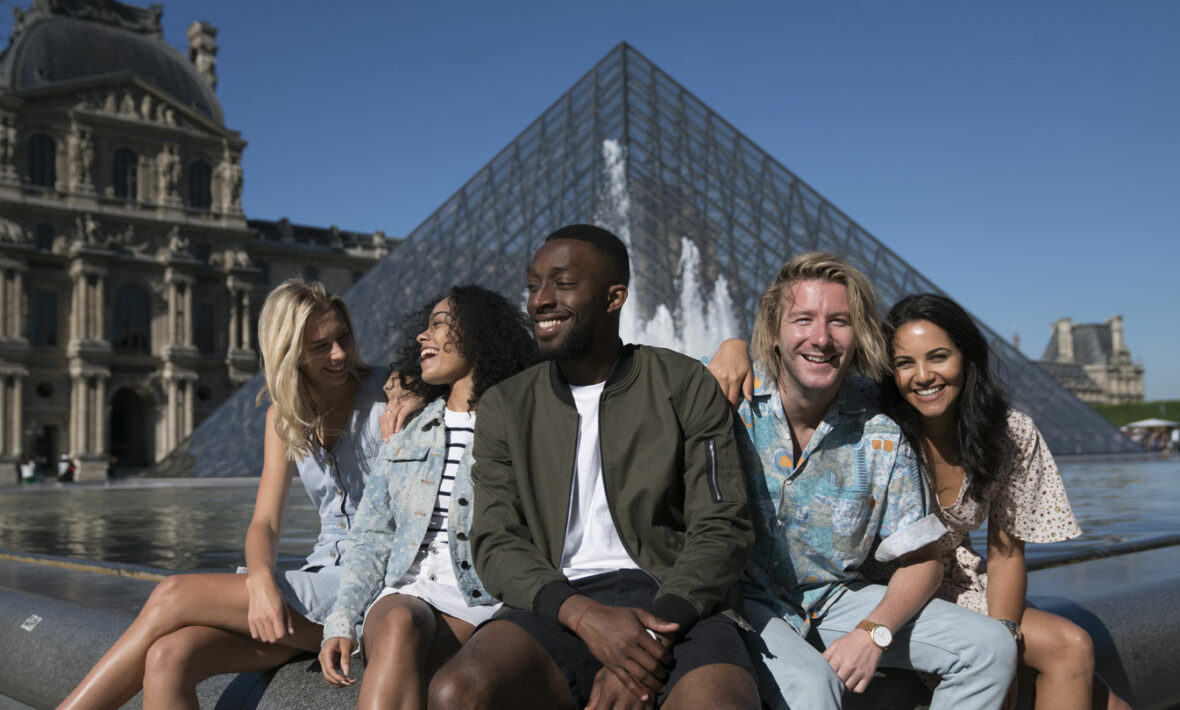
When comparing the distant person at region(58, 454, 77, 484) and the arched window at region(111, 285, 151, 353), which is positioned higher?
the arched window at region(111, 285, 151, 353)

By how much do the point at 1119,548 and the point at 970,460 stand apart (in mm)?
2798

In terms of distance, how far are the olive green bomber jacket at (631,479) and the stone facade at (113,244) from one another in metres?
34.8

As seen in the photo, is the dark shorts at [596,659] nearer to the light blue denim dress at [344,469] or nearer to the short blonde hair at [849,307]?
the short blonde hair at [849,307]

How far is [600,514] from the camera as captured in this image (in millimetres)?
2035

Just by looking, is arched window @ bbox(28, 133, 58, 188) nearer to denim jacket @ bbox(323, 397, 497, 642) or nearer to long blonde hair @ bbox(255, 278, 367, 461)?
long blonde hair @ bbox(255, 278, 367, 461)

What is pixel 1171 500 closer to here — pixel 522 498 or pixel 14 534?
pixel 522 498

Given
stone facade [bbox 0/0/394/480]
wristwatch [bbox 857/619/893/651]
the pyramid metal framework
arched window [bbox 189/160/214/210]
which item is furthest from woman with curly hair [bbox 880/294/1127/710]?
arched window [bbox 189/160/214/210]

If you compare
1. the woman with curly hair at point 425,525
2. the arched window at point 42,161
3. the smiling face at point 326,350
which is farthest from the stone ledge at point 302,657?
the arched window at point 42,161

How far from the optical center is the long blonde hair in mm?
2557

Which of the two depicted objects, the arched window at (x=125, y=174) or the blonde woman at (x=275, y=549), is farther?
the arched window at (x=125, y=174)

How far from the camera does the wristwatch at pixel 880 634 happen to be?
6.52ft

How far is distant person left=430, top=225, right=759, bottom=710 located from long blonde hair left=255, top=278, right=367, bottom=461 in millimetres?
663

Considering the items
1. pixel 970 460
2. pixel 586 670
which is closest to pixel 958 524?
pixel 970 460

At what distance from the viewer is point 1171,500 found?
8852 millimetres
